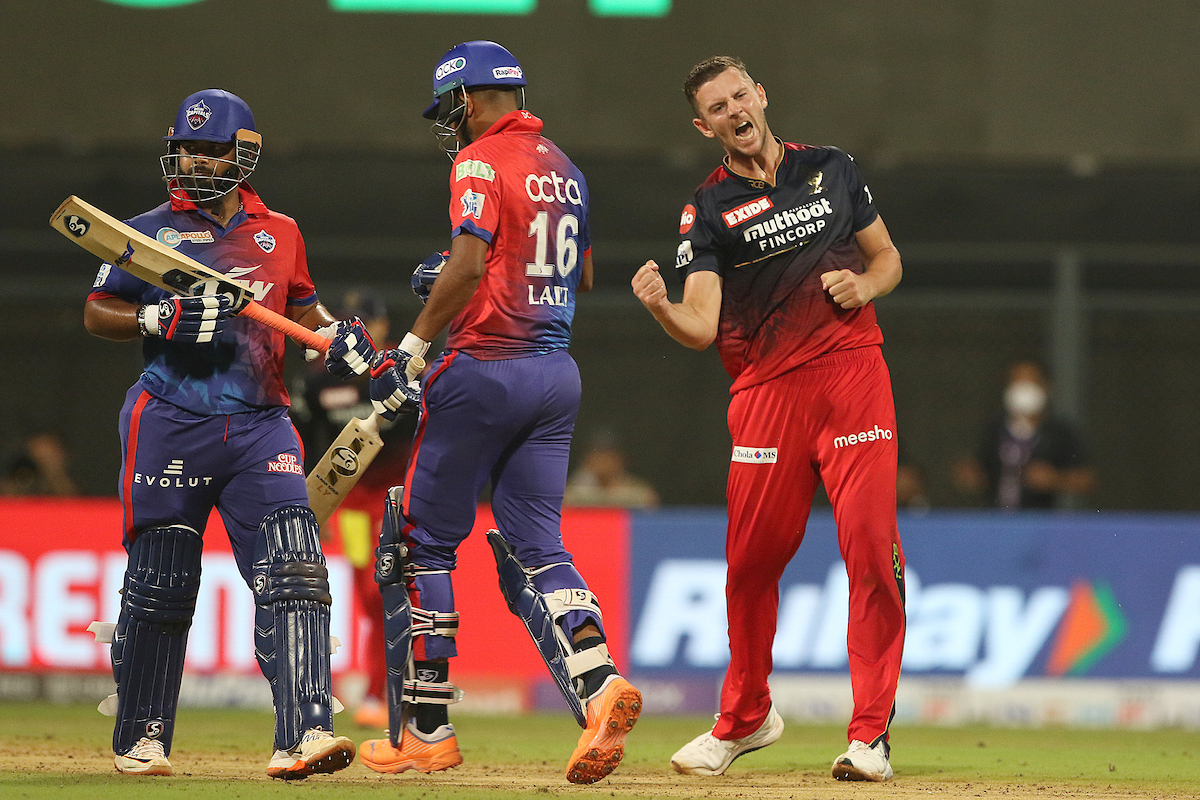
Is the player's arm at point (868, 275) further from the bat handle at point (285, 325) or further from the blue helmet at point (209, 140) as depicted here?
the blue helmet at point (209, 140)

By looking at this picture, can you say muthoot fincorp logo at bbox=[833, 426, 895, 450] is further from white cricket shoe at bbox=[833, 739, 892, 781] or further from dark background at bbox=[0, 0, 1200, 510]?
dark background at bbox=[0, 0, 1200, 510]

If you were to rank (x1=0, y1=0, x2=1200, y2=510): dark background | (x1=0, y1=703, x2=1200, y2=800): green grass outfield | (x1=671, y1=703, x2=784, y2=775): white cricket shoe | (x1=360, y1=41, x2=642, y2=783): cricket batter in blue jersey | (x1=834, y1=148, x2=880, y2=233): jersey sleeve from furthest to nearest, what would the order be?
1. (x1=0, y1=0, x2=1200, y2=510): dark background
2. (x1=834, y1=148, x2=880, y2=233): jersey sleeve
3. (x1=671, y1=703, x2=784, y2=775): white cricket shoe
4. (x1=360, y1=41, x2=642, y2=783): cricket batter in blue jersey
5. (x1=0, y1=703, x2=1200, y2=800): green grass outfield

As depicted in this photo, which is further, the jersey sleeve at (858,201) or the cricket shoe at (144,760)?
the jersey sleeve at (858,201)

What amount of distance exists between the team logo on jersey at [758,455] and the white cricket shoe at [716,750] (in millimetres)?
943

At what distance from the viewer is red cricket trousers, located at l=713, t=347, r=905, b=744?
5520 millimetres

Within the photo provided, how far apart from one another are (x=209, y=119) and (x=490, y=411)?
1.38 m

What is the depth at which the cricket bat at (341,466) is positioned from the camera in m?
5.81

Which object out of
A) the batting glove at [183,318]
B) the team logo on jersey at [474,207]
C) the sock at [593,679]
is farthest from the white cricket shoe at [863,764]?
the batting glove at [183,318]

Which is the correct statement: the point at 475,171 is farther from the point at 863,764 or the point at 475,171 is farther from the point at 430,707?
the point at 863,764

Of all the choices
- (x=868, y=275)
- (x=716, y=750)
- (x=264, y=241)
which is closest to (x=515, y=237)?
(x=264, y=241)

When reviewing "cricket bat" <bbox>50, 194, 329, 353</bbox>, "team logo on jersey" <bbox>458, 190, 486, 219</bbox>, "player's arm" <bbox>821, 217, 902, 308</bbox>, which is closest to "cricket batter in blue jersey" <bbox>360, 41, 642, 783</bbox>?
"team logo on jersey" <bbox>458, 190, 486, 219</bbox>

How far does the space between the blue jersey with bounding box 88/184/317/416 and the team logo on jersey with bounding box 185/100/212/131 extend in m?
0.29

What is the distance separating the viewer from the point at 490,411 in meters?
5.21

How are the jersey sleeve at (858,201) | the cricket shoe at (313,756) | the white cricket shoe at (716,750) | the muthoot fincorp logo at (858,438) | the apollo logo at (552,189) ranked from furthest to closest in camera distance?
the jersey sleeve at (858,201)
the white cricket shoe at (716,750)
the muthoot fincorp logo at (858,438)
the apollo logo at (552,189)
the cricket shoe at (313,756)
